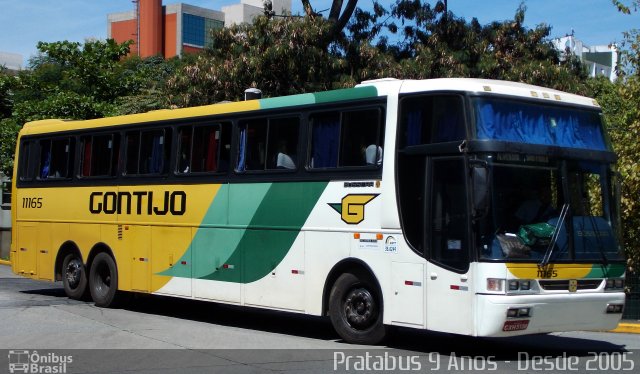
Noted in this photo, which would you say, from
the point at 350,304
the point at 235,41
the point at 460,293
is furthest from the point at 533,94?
the point at 235,41

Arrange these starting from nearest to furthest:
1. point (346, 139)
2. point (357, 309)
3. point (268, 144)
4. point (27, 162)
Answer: point (357, 309) → point (346, 139) → point (268, 144) → point (27, 162)

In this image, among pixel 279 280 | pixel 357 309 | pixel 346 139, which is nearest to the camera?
pixel 357 309

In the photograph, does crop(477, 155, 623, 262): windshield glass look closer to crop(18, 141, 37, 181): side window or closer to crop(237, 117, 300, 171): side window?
crop(237, 117, 300, 171): side window

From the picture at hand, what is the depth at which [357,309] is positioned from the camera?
40.2ft

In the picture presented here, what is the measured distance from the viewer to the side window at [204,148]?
14547 millimetres

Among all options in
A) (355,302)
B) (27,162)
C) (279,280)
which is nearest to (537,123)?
(355,302)

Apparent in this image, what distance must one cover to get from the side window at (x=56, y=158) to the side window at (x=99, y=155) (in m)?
0.43

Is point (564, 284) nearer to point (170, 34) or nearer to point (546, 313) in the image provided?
point (546, 313)

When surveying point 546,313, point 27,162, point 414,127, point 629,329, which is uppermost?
point 414,127

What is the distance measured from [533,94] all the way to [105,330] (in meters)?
7.13

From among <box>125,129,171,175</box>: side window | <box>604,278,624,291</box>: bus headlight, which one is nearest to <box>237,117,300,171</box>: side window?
<box>125,129,171,175</box>: side window

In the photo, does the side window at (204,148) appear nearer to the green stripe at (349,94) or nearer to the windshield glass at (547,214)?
the green stripe at (349,94)

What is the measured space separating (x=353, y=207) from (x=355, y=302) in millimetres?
1326

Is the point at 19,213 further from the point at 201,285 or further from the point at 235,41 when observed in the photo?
the point at 235,41
